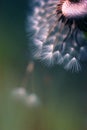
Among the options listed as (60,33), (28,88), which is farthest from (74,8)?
(28,88)

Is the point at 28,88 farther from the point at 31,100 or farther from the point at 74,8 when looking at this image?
the point at 74,8

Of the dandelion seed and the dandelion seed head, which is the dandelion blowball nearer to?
the dandelion seed head

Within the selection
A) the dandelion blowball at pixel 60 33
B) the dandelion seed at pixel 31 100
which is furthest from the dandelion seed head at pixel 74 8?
the dandelion seed at pixel 31 100

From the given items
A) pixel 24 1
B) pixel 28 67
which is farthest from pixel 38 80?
pixel 24 1

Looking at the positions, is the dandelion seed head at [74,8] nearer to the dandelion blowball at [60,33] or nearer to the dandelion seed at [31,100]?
the dandelion blowball at [60,33]

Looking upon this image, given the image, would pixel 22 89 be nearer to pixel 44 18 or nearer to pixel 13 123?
pixel 13 123
